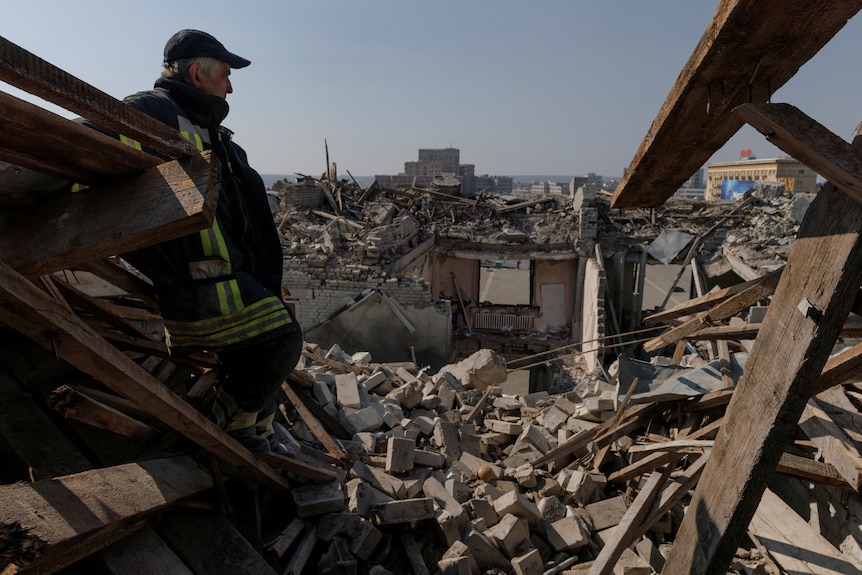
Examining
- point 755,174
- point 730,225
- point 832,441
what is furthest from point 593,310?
point 755,174

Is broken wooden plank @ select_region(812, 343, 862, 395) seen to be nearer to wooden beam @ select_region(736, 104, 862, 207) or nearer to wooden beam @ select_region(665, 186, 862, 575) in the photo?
wooden beam @ select_region(665, 186, 862, 575)

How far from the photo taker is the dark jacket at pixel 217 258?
197 centimetres

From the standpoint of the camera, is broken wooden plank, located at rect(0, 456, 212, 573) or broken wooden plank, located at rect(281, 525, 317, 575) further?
broken wooden plank, located at rect(281, 525, 317, 575)

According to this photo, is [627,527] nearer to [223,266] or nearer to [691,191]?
[223,266]

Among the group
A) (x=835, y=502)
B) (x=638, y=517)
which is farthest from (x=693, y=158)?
(x=835, y=502)

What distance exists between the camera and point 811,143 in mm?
1378

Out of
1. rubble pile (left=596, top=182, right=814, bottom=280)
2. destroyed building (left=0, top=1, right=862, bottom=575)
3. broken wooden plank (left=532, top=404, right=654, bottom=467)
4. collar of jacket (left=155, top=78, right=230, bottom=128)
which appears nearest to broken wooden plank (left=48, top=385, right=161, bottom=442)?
destroyed building (left=0, top=1, right=862, bottom=575)

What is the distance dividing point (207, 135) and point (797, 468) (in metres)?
3.52

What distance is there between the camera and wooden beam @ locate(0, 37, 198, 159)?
100cm

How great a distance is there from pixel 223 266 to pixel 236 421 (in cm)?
79

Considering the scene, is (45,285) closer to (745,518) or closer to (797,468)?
(745,518)

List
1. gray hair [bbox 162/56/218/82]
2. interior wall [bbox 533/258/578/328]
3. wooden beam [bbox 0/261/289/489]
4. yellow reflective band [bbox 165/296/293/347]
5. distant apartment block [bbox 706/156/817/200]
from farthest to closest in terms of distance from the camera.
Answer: distant apartment block [bbox 706/156/817/200], interior wall [bbox 533/258/578/328], gray hair [bbox 162/56/218/82], yellow reflective band [bbox 165/296/293/347], wooden beam [bbox 0/261/289/489]

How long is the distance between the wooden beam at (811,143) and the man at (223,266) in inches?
70.7

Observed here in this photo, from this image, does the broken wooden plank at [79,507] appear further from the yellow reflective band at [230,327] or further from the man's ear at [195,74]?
the man's ear at [195,74]
